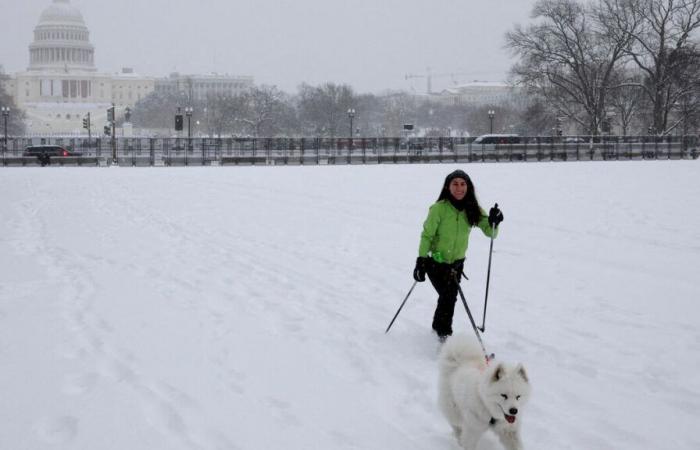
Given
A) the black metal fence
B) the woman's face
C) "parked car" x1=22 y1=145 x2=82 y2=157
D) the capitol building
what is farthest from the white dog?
the capitol building

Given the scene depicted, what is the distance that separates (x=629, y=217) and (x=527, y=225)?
7.26 feet

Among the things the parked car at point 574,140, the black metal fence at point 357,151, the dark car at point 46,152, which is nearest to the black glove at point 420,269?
the black metal fence at point 357,151

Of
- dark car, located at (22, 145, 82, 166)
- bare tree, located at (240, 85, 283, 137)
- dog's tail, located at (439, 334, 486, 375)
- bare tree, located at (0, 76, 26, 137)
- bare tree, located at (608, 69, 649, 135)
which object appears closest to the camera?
dog's tail, located at (439, 334, 486, 375)

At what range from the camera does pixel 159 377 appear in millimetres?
6000

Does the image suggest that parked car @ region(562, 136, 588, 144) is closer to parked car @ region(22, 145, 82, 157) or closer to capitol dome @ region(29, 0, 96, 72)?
parked car @ region(22, 145, 82, 157)

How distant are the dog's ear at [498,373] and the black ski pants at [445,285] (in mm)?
2485

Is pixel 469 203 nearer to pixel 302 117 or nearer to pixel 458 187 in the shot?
pixel 458 187

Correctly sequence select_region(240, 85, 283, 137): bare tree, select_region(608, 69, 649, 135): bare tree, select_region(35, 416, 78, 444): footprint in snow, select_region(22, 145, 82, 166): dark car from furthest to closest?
select_region(240, 85, 283, 137): bare tree → select_region(608, 69, 649, 135): bare tree → select_region(22, 145, 82, 166): dark car → select_region(35, 416, 78, 444): footprint in snow

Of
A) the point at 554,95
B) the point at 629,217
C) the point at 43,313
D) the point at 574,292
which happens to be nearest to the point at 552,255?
the point at 574,292

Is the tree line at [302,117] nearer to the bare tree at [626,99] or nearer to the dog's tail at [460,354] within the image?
the bare tree at [626,99]

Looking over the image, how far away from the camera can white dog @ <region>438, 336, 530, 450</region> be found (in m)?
4.07

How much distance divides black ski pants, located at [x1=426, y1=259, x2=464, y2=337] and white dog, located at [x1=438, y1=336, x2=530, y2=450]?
1.85 metres

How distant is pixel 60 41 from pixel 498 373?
150 meters

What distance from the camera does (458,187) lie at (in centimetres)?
644
